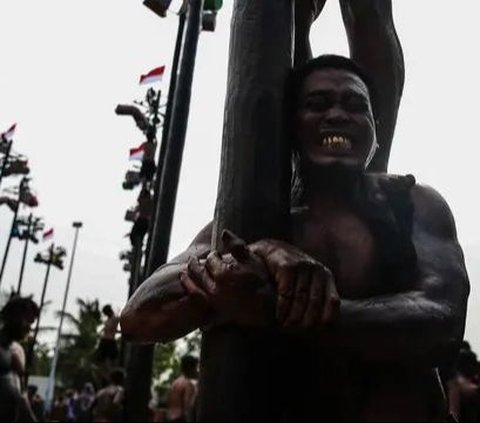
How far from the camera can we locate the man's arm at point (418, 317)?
4.51ft

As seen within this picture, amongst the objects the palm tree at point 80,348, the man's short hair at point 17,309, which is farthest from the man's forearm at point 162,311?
the palm tree at point 80,348

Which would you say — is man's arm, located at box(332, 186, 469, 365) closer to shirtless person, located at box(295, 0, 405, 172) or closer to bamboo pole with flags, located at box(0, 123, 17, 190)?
shirtless person, located at box(295, 0, 405, 172)

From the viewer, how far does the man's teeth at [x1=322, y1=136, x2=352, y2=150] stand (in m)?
1.64

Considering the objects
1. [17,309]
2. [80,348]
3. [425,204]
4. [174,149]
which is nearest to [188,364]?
[17,309]

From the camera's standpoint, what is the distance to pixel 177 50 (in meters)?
9.62

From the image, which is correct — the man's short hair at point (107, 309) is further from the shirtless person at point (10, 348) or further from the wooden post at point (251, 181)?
the wooden post at point (251, 181)

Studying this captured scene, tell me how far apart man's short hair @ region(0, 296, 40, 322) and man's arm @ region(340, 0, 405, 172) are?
5.31 meters

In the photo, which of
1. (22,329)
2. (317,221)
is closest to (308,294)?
(317,221)

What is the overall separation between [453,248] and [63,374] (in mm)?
51480

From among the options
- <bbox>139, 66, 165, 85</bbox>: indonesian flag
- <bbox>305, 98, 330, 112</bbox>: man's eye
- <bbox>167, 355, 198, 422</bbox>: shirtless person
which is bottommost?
<bbox>167, 355, 198, 422</bbox>: shirtless person

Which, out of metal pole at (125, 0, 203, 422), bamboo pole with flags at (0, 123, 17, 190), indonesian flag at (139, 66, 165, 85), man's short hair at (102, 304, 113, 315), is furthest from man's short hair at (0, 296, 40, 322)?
bamboo pole with flags at (0, 123, 17, 190)

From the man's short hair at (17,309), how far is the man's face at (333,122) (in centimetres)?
550

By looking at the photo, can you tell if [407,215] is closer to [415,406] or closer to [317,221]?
[317,221]

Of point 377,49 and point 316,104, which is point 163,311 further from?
point 377,49
